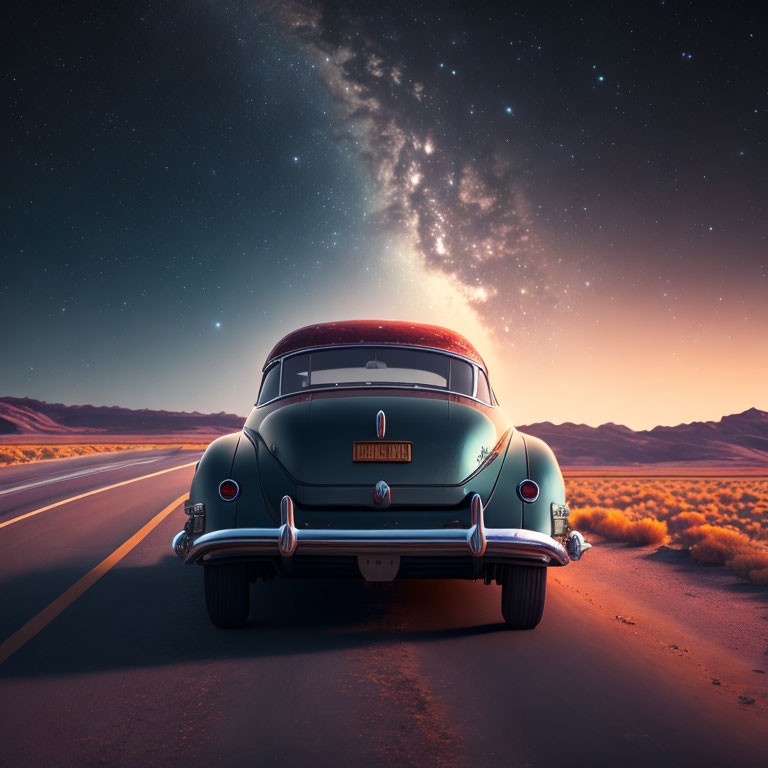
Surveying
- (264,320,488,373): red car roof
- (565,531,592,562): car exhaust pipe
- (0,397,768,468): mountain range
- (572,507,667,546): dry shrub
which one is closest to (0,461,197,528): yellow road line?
(264,320,488,373): red car roof

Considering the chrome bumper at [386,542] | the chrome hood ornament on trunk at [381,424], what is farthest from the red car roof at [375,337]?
the chrome bumper at [386,542]

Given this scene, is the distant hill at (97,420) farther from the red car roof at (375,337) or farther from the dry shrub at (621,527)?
the red car roof at (375,337)

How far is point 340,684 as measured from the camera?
3.70 meters

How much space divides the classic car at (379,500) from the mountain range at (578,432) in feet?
281

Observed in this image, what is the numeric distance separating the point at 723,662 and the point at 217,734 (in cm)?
336

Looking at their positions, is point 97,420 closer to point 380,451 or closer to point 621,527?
point 621,527

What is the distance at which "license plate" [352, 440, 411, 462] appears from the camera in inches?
174

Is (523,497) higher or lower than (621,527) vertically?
higher

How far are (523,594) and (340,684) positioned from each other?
1.50 meters

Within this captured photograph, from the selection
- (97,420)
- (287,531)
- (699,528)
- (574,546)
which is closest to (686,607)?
(574,546)

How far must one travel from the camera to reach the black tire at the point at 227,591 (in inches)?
180

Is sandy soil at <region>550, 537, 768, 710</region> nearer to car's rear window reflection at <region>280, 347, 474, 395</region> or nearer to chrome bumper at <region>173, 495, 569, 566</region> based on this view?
chrome bumper at <region>173, 495, 569, 566</region>

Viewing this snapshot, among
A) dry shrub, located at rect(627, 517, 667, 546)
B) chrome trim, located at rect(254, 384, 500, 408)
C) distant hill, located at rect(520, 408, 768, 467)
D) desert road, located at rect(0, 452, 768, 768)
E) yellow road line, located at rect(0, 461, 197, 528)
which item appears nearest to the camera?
desert road, located at rect(0, 452, 768, 768)

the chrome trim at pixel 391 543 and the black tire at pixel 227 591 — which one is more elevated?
the chrome trim at pixel 391 543
